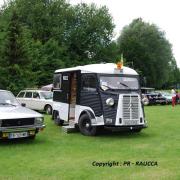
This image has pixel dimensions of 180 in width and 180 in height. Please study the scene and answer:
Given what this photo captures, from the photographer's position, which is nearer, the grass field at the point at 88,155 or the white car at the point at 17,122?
the grass field at the point at 88,155

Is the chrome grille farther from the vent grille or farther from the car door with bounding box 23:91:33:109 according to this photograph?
the car door with bounding box 23:91:33:109

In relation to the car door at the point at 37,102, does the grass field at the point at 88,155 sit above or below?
below

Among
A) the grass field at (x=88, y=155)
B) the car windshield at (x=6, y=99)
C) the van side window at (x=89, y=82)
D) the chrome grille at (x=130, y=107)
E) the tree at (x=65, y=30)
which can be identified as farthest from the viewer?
the tree at (x=65, y=30)

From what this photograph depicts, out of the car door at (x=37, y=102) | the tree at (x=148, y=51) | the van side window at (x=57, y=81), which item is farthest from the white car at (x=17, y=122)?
the tree at (x=148, y=51)

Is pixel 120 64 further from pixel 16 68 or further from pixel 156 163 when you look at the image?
pixel 16 68

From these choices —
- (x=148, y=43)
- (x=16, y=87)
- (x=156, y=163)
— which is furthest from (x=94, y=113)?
(x=148, y=43)

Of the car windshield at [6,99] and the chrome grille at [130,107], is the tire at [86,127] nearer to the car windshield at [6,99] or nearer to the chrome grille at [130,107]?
the chrome grille at [130,107]

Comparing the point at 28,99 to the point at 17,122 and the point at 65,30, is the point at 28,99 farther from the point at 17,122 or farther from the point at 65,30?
the point at 65,30

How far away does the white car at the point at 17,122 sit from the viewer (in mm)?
11320

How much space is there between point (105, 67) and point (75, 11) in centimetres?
4133

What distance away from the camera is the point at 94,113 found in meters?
14.0

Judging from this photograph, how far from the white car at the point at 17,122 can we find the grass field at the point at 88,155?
0.38 m

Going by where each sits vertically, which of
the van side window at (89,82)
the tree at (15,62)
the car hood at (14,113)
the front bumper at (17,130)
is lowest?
the front bumper at (17,130)

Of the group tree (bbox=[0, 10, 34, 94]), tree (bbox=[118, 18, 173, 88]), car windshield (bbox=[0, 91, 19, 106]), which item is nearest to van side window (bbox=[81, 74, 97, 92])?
car windshield (bbox=[0, 91, 19, 106])
